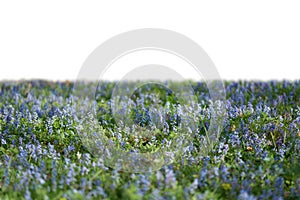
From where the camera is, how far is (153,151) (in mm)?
6141

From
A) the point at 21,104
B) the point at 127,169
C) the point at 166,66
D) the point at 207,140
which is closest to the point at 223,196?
the point at 127,169

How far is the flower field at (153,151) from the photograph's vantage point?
4660 mm

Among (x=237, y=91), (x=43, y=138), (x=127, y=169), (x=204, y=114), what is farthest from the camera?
(x=237, y=91)

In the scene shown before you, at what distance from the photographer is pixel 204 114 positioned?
735 cm

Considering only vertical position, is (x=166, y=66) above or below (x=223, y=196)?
above

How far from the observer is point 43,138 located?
679 centimetres

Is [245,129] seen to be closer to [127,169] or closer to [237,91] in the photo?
[127,169]

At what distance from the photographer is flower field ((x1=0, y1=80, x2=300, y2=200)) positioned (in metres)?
4.66

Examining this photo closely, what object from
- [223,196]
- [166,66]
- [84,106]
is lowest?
[223,196]

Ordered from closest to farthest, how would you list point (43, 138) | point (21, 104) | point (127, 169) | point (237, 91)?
point (127, 169)
point (43, 138)
point (21, 104)
point (237, 91)

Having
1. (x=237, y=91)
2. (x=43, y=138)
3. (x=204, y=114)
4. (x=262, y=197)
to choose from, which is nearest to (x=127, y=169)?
(x=262, y=197)

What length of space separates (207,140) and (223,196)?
1.55 m

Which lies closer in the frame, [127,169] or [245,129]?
[127,169]

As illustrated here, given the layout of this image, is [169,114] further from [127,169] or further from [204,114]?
[127,169]
